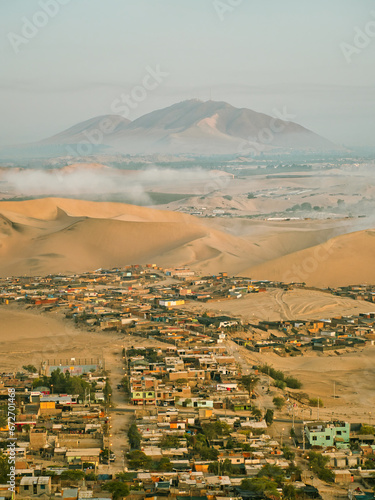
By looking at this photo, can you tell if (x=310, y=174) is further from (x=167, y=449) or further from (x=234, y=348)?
(x=167, y=449)

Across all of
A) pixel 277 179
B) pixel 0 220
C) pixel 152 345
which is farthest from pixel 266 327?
pixel 277 179

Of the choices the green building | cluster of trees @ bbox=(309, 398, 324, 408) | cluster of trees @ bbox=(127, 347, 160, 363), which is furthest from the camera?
cluster of trees @ bbox=(127, 347, 160, 363)

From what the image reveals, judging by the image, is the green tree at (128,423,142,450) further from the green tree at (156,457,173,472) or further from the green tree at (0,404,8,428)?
the green tree at (0,404,8,428)

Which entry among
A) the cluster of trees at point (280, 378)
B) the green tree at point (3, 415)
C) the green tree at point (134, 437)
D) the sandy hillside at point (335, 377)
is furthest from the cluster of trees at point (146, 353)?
the green tree at point (134, 437)

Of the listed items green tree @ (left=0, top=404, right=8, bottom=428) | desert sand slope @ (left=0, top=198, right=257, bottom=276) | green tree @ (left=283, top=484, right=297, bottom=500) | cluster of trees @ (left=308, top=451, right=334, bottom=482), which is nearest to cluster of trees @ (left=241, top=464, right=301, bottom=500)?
green tree @ (left=283, top=484, right=297, bottom=500)

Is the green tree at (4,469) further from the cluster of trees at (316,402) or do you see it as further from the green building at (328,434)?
the cluster of trees at (316,402)
